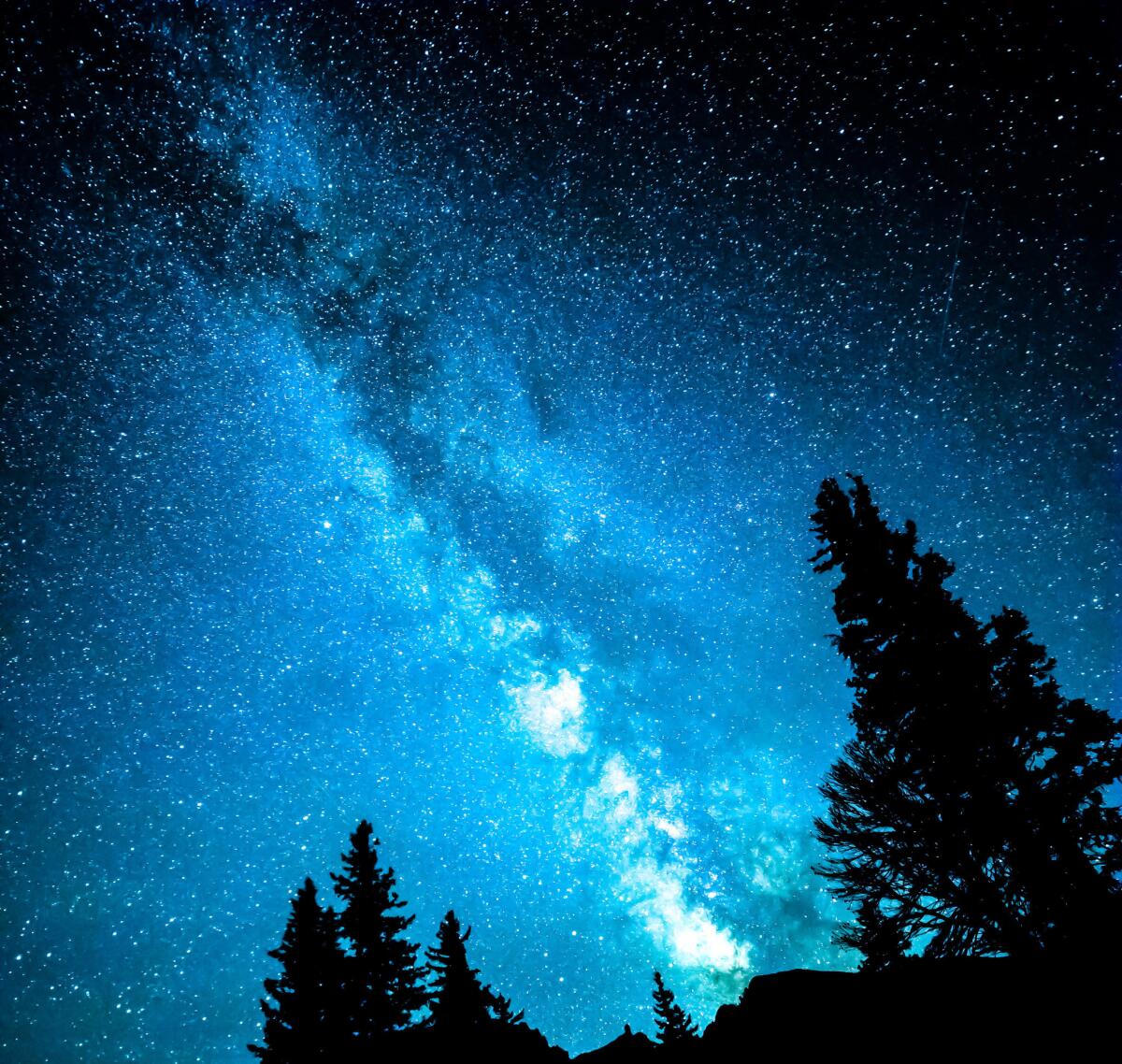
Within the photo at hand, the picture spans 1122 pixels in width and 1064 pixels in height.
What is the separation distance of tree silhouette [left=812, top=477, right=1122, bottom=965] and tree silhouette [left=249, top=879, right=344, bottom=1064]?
12236 millimetres

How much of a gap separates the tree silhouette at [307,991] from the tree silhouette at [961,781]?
1224 cm

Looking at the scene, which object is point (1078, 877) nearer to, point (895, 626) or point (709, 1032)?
point (895, 626)

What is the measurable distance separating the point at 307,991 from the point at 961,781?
15.3 metres

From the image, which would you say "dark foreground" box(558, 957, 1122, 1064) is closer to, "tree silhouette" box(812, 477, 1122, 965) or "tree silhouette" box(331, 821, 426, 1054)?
"tree silhouette" box(812, 477, 1122, 965)

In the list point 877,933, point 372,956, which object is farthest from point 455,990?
point 877,933

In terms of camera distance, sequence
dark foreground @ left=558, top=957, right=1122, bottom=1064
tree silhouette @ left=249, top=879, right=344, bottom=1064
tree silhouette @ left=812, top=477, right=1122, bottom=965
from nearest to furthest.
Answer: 1. dark foreground @ left=558, top=957, right=1122, bottom=1064
2. tree silhouette @ left=812, top=477, right=1122, bottom=965
3. tree silhouette @ left=249, top=879, right=344, bottom=1064

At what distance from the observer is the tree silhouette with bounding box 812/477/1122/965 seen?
7.34 m

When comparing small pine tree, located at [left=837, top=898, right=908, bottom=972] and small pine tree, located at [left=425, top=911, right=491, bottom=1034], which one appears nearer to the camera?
small pine tree, located at [left=837, top=898, right=908, bottom=972]

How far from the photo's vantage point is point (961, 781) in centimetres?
802

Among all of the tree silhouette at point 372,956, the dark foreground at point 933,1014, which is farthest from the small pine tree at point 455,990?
the dark foreground at point 933,1014

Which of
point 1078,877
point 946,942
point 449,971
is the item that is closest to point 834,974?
point 946,942

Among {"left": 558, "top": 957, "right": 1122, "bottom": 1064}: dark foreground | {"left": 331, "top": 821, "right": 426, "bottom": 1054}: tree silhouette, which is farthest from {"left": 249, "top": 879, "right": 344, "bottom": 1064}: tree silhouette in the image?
{"left": 558, "top": 957, "right": 1122, "bottom": 1064}: dark foreground

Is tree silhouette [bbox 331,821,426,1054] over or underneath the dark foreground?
over

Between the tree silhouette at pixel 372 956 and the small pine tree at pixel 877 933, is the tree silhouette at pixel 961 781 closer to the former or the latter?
the small pine tree at pixel 877 933
